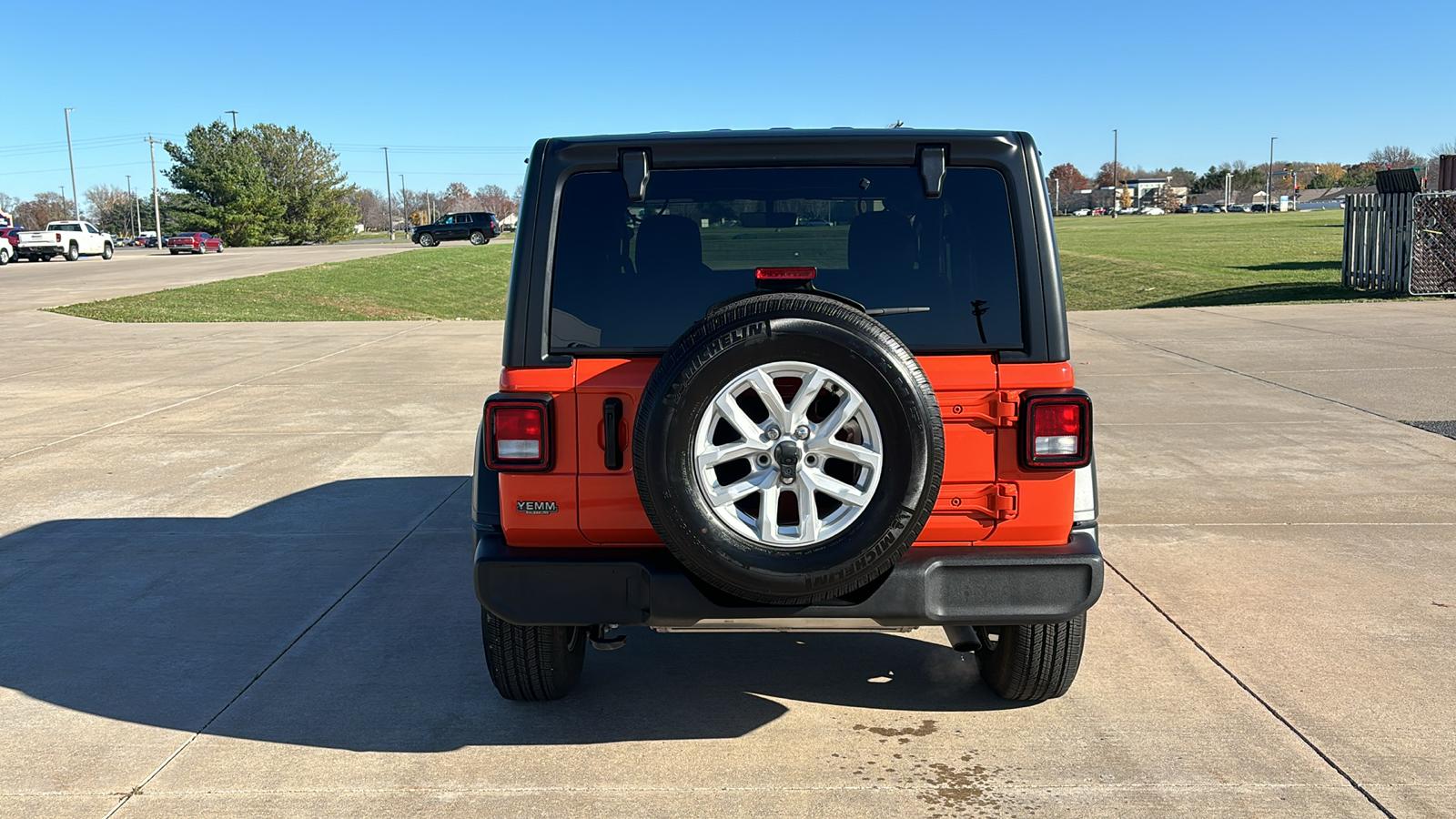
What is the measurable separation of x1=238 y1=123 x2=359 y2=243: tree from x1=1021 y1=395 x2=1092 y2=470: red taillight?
94166 mm

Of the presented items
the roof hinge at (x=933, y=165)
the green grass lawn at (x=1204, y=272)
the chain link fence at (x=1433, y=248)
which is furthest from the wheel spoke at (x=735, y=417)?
the chain link fence at (x=1433, y=248)

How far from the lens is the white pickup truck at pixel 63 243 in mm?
47781

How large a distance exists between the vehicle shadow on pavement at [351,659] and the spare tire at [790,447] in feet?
3.40

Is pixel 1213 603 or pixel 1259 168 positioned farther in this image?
pixel 1259 168

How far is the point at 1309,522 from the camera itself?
22.3 feet

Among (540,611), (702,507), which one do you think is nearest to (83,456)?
(540,611)

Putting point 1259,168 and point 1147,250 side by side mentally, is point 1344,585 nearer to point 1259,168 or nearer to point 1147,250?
point 1147,250

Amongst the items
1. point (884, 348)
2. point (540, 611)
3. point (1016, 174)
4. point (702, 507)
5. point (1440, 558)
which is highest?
point (1016, 174)

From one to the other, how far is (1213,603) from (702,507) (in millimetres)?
3094

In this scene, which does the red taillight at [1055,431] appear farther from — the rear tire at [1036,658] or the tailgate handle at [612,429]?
the tailgate handle at [612,429]

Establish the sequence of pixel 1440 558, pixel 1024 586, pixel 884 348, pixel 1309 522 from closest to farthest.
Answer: pixel 884 348
pixel 1024 586
pixel 1440 558
pixel 1309 522

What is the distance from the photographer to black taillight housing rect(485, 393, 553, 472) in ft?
12.0

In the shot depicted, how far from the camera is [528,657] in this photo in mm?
4207

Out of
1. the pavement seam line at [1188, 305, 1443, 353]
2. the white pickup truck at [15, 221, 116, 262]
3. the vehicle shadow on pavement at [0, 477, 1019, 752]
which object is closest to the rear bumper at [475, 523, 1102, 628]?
the vehicle shadow on pavement at [0, 477, 1019, 752]
